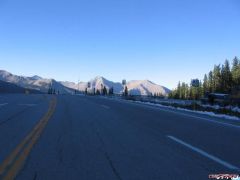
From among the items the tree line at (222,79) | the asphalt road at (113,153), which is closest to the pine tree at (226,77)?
the tree line at (222,79)

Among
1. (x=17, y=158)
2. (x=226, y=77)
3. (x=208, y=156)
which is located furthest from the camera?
(x=226, y=77)

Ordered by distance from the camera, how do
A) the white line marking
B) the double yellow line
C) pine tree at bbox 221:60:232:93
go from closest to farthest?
the double yellow line, the white line marking, pine tree at bbox 221:60:232:93

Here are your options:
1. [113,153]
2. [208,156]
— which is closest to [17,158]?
[113,153]

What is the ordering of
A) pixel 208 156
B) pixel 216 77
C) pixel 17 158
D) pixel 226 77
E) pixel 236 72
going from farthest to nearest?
pixel 216 77
pixel 226 77
pixel 236 72
pixel 208 156
pixel 17 158

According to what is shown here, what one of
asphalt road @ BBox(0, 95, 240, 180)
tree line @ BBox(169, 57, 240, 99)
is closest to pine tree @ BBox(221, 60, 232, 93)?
tree line @ BBox(169, 57, 240, 99)

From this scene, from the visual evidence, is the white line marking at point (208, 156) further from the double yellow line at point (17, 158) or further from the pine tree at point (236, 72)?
the pine tree at point (236, 72)

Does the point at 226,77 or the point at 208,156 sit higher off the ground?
the point at 226,77

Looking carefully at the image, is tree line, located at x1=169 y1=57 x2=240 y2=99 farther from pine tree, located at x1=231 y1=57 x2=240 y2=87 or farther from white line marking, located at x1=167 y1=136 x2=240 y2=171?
white line marking, located at x1=167 y1=136 x2=240 y2=171

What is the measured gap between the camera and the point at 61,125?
14.3 meters

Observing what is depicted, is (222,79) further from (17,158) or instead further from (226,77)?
(17,158)

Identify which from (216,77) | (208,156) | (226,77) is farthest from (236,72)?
(208,156)

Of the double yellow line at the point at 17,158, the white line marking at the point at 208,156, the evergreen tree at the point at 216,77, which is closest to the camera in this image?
the double yellow line at the point at 17,158

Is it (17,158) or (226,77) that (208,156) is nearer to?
(17,158)

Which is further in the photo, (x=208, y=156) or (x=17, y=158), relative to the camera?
(x=208, y=156)
